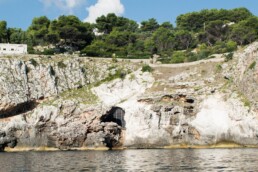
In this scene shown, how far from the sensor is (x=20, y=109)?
83625 mm

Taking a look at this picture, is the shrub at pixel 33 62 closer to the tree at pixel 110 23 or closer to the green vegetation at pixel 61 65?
the green vegetation at pixel 61 65

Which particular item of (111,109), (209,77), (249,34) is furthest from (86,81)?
(249,34)

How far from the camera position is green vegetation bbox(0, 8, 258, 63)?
11012 cm

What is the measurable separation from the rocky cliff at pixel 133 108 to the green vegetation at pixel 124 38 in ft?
52.9

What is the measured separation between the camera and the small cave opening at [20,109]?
82287 mm

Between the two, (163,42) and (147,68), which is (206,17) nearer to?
(163,42)

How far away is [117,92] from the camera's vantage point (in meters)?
87.8

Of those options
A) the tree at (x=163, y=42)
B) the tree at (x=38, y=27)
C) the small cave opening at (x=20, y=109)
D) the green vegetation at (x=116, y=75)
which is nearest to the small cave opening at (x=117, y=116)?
the green vegetation at (x=116, y=75)

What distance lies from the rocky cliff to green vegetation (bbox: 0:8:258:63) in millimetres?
16133

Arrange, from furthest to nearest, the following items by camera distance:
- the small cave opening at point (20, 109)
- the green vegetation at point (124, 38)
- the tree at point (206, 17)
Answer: the tree at point (206, 17) < the green vegetation at point (124, 38) < the small cave opening at point (20, 109)

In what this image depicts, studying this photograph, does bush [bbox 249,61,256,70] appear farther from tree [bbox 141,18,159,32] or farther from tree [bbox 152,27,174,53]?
tree [bbox 141,18,159,32]

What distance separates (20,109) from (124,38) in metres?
51.2

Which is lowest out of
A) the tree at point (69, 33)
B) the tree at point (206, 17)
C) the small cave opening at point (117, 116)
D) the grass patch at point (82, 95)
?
the small cave opening at point (117, 116)

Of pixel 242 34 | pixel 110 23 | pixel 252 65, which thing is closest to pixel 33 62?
pixel 252 65
